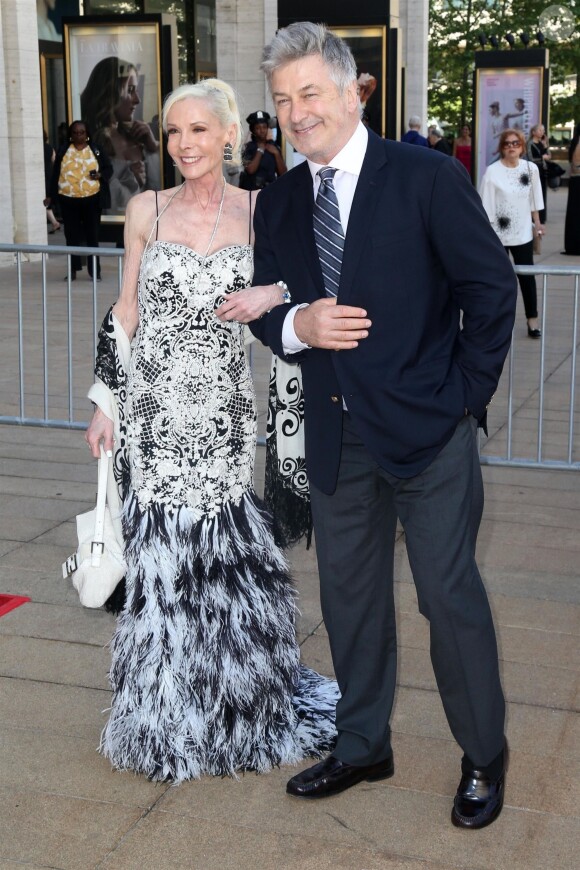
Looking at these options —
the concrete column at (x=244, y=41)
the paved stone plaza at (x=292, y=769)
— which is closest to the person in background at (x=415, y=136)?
the concrete column at (x=244, y=41)

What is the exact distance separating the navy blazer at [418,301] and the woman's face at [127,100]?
1431cm

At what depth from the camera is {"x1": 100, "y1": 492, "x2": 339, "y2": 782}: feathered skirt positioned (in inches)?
139

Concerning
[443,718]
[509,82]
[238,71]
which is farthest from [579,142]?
[443,718]

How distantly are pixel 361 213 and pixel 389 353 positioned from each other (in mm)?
346

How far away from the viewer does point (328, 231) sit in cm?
306

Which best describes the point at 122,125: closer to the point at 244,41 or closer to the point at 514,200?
the point at 244,41

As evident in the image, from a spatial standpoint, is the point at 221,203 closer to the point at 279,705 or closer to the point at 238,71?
the point at 279,705

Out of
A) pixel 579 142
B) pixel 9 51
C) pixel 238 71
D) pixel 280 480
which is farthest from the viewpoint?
pixel 238 71

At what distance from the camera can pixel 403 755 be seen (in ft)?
12.0

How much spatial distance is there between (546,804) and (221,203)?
1.93m

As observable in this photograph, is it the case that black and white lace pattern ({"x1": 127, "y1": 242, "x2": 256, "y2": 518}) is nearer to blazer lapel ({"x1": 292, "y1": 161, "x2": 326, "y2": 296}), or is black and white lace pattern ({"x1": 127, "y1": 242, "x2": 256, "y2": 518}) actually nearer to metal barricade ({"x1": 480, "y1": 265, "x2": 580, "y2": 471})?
blazer lapel ({"x1": 292, "y1": 161, "x2": 326, "y2": 296})

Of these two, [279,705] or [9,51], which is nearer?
[279,705]

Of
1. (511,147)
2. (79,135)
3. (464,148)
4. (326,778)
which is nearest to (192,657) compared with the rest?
(326,778)

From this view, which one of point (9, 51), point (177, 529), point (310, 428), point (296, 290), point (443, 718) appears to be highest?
point (9, 51)
